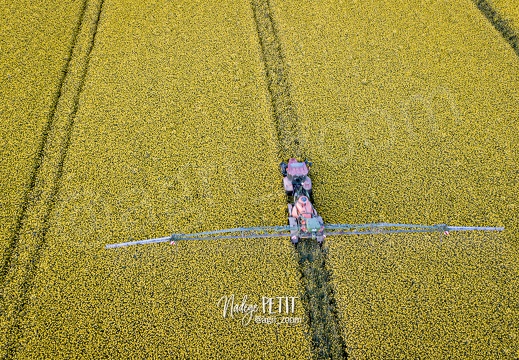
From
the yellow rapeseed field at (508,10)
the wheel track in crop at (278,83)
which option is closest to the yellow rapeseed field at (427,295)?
the wheel track in crop at (278,83)

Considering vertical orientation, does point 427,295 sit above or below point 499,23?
below

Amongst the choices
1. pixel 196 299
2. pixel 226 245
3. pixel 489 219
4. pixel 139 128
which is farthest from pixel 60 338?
pixel 489 219

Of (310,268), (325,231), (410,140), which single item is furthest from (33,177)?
(410,140)

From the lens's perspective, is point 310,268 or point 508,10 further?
point 508,10

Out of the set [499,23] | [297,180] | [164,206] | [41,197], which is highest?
[499,23]

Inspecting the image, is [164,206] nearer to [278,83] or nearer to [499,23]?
[278,83]

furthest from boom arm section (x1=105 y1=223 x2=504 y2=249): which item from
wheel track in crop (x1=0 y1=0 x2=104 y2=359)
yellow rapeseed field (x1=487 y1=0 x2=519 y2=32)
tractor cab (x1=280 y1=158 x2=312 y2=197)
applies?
yellow rapeseed field (x1=487 y1=0 x2=519 y2=32)
